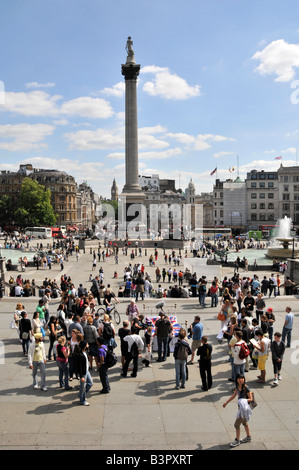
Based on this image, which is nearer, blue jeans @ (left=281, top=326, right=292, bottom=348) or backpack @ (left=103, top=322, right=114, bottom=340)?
backpack @ (left=103, top=322, right=114, bottom=340)

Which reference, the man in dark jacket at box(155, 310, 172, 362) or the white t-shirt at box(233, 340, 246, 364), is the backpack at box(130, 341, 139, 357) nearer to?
the man in dark jacket at box(155, 310, 172, 362)

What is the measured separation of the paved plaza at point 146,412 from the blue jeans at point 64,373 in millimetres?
189

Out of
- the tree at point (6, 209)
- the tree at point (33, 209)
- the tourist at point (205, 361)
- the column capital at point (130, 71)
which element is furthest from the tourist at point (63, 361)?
the tree at point (6, 209)

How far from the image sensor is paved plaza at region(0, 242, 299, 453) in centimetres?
727

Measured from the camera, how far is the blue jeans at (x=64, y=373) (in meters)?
9.43

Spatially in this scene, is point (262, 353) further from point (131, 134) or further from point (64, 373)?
point (131, 134)

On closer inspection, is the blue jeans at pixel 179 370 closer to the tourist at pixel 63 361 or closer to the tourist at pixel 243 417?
the tourist at pixel 243 417

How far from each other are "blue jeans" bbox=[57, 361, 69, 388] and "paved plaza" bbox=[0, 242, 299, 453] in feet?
0.62

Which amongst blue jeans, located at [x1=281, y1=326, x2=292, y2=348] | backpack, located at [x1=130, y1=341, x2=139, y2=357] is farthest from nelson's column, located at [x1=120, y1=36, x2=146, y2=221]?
backpack, located at [x1=130, y1=341, x2=139, y2=357]

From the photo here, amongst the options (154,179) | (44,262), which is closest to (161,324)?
(44,262)

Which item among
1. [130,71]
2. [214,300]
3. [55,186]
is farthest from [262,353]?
[55,186]

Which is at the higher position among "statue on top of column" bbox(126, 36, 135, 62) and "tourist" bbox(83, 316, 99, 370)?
"statue on top of column" bbox(126, 36, 135, 62)

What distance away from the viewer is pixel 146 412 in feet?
27.8

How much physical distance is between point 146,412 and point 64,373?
2350mm
